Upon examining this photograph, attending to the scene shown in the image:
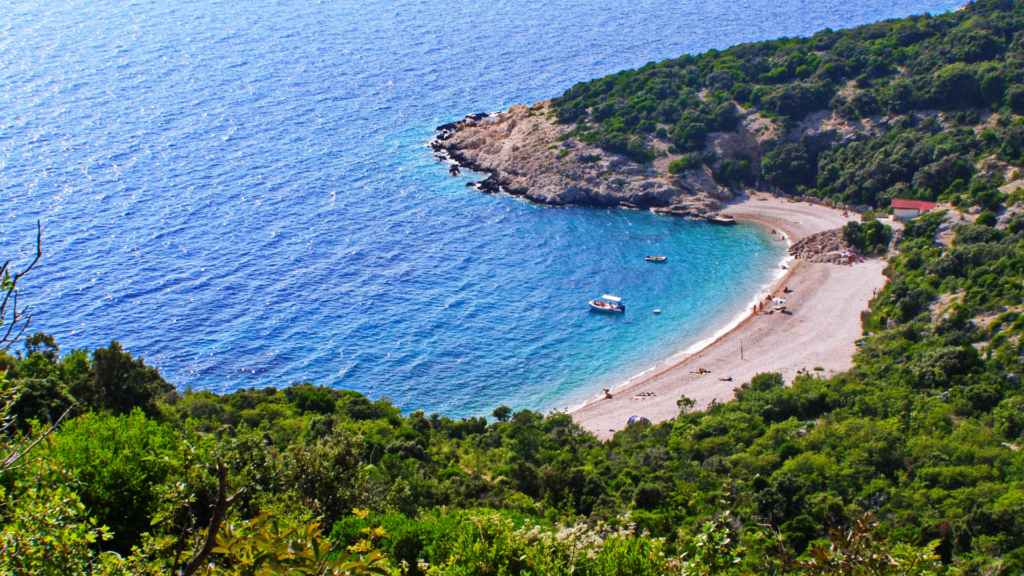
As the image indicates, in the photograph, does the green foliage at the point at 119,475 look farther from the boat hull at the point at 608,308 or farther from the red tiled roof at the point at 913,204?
the red tiled roof at the point at 913,204

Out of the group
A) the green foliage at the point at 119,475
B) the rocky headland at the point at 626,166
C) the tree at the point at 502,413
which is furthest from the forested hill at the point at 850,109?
the green foliage at the point at 119,475

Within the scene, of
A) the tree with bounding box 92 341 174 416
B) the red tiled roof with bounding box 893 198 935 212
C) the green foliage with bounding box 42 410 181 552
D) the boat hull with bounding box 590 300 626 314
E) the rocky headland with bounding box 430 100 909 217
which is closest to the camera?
the green foliage with bounding box 42 410 181 552

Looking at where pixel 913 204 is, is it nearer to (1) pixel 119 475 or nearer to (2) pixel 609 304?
(2) pixel 609 304

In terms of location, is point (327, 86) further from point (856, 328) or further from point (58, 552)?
point (58, 552)

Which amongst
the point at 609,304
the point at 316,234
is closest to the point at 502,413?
the point at 609,304

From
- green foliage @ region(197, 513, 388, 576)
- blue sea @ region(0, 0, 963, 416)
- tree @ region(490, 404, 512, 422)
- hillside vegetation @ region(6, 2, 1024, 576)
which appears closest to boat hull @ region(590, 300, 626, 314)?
blue sea @ region(0, 0, 963, 416)

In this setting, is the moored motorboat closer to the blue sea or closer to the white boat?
the blue sea

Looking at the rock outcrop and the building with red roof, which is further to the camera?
the building with red roof
